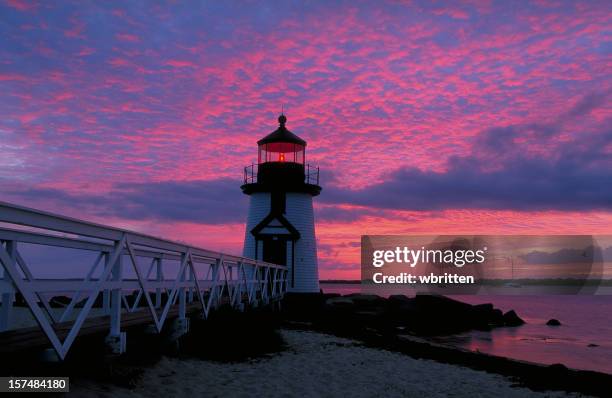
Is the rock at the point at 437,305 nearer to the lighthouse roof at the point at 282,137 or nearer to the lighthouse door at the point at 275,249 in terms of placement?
the lighthouse door at the point at 275,249

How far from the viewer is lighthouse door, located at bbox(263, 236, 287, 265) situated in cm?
2730

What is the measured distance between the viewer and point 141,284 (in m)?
7.87

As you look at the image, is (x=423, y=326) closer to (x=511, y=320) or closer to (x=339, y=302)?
(x=339, y=302)

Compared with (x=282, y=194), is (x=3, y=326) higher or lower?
lower

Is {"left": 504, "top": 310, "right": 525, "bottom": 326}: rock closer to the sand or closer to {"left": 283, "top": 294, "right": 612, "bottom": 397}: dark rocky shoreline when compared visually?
{"left": 283, "top": 294, "right": 612, "bottom": 397}: dark rocky shoreline

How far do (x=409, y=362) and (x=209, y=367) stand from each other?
16.8ft

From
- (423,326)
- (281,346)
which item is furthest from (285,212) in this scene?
(281,346)

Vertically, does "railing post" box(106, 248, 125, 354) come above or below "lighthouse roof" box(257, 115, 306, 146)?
below

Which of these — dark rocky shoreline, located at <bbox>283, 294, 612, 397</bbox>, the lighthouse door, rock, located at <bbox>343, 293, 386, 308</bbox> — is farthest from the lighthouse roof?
rock, located at <bbox>343, 293, 386, 308</bbox>

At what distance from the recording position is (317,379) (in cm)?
978

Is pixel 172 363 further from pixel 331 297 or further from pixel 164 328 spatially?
pixel 331 297

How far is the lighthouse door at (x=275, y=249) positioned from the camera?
89.6ft

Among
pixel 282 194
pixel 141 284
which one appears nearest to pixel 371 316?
pixel 282 194

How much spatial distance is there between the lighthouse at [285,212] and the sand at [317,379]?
46.0 ft
